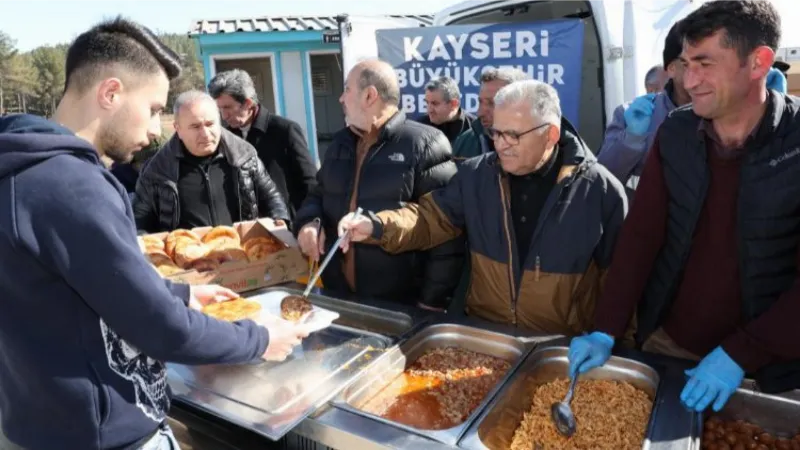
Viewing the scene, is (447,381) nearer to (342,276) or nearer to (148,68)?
(342,276)

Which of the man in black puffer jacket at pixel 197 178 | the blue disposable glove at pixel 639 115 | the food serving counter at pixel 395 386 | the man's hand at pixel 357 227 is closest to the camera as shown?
the food serving counter at pixel 395 386

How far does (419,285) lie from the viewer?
2.58 metres

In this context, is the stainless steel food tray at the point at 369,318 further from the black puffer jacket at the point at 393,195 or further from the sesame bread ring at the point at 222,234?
the sesame bread ring at the point at 222,234

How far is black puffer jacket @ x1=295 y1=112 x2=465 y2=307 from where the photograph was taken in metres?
2.39

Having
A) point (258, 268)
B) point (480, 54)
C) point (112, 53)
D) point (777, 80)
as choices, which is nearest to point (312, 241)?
point (258, 268)

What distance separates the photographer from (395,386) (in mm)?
1729

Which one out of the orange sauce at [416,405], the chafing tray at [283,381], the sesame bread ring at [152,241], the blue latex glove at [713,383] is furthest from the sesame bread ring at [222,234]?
the blue latex glove at [713,383]

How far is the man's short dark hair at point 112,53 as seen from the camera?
125cm

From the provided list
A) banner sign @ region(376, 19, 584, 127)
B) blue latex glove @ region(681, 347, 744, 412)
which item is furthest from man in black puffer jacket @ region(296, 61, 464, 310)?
banner sign @ region(376, 19, 584, 127)

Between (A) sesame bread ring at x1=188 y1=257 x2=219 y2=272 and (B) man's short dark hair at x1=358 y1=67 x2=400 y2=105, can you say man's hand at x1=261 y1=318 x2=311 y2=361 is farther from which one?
(B) man's short dark hair at x1=358 y1=67 x2=400 y2=105

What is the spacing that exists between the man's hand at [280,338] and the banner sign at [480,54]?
3.85m

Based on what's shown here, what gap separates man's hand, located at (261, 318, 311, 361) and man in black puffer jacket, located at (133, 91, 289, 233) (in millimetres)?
1722

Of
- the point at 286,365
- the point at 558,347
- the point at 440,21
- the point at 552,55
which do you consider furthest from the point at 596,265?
the point at 440,21

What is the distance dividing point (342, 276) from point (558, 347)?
1.20m
